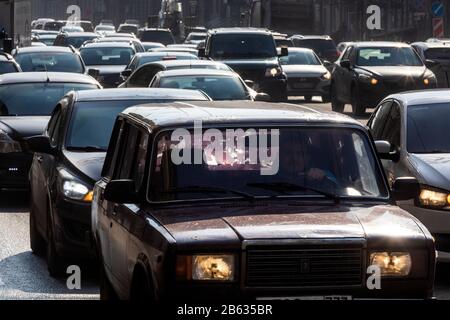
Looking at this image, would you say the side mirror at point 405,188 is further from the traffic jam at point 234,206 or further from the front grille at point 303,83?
the front grille at point 303,83

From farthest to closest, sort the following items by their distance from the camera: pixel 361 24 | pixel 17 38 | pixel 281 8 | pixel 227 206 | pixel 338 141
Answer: pixel 361 24 → pixel 281 8 → pixel 17 38 → pixel 338 141 → pixel 227 206

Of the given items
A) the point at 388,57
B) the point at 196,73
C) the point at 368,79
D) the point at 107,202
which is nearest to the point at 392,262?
the point at 107,202

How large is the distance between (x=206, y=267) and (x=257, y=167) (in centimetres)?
107

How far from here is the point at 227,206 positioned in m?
8.09

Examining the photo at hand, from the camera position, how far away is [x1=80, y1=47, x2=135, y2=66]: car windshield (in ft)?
124

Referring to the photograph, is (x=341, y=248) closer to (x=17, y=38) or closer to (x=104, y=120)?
(x=104, y=120)

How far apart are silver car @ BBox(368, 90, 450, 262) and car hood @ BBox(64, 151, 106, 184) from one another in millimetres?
2256

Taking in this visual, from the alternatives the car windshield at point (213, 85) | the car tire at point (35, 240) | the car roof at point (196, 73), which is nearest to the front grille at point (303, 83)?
the car roof at point (196, 73)

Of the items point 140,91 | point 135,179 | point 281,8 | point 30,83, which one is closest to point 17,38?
point 281,8

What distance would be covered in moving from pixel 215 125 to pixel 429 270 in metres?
Answer: 1.54

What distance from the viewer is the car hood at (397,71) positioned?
3256 cm

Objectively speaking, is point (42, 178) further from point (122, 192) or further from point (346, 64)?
point (346, 64)

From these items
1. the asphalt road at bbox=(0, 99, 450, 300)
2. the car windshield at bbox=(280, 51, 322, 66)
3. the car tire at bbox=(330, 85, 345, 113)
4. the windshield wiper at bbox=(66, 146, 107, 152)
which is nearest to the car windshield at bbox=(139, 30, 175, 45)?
the car windshield at bbox=(280, 51, 322, 66)

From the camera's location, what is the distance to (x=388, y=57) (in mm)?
34125
